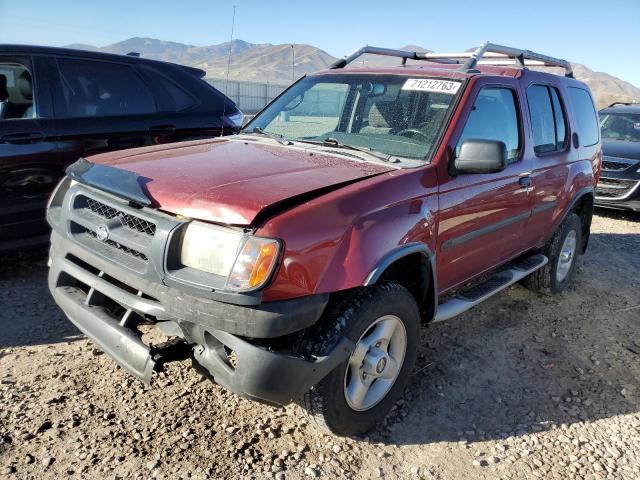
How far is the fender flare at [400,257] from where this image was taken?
8.01 feet

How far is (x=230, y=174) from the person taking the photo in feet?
8.42

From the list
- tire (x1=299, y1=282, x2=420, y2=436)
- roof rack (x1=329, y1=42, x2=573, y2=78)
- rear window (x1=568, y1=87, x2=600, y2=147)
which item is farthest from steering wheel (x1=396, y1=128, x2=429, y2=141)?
rear window (x1=568, y1=87, x2=600, y2=147)

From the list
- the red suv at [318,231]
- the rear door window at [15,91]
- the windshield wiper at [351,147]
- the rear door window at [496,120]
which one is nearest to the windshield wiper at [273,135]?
the red suv at [318,231]

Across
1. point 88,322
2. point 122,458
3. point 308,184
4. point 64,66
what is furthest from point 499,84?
point 64,66

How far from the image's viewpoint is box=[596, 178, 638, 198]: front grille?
331 inches

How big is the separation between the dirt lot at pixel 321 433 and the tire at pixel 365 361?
171mm

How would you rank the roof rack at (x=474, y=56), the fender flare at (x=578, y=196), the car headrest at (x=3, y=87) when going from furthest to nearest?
the fender flare at (x=578, y=196) < the car headrest at (x=3, y=87) < the roof rack at (x=474, y=56)

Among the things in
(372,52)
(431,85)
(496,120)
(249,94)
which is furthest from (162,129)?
(249,94)

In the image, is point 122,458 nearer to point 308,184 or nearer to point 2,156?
point 308,184

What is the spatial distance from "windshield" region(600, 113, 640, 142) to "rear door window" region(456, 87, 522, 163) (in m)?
6.99

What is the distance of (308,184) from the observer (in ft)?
8.07

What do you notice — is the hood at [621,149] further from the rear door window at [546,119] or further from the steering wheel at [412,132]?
the steering wheel at [412,132]

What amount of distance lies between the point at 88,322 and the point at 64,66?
2915mm

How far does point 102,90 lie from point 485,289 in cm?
376
